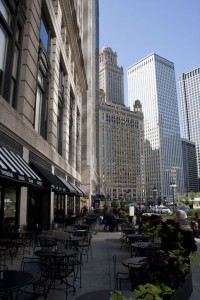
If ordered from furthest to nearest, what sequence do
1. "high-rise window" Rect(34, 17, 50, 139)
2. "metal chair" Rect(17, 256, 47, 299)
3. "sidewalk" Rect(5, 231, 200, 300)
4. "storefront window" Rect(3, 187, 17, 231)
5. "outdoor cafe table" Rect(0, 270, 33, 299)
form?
1. "high-rise window" Rect(34, 17, 50, 139)
2. "storefront window" Rect(3, 187, 17, 231)
3. "sidewalk" Rect(5, 231, 200, 300)
4. "metal chair" Rect(17, 256, 47, 299)
5. "outdoor cafe table" Rect(0, 270, 33, 299)

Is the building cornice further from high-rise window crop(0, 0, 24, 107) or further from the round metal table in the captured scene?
the round metal table

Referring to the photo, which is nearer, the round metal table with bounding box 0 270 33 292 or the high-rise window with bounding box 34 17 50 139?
the round metal table with bounding box 0 270 33 292

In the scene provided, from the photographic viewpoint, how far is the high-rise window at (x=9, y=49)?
12461mm

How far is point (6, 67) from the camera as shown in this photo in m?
12.8

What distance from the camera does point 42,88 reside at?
1919 centimetres

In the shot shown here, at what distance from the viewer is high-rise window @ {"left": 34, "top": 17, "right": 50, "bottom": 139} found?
18281 mm

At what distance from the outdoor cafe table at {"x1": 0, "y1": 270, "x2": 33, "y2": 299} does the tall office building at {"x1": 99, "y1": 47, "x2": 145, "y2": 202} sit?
15876 cm

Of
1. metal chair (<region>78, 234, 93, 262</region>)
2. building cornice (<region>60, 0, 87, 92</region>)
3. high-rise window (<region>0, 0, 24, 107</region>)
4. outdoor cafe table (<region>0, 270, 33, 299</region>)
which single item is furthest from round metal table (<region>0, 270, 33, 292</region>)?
building cornice (<region>60, 0, 87, 92</region>)

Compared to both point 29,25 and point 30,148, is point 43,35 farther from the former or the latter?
point 30,148

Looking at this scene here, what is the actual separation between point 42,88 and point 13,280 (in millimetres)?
16286

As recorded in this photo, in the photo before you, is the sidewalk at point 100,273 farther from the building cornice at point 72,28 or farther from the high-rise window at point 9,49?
the building cornice at point 72,28

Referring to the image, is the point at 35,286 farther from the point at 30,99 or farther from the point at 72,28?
the point at 72,28

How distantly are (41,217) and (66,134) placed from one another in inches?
426

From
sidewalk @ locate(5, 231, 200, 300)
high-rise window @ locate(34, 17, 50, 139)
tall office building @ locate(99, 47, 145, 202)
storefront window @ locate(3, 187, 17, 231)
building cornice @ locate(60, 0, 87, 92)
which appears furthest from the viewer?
tall office building @ locate(99, 47, 145, 202)
